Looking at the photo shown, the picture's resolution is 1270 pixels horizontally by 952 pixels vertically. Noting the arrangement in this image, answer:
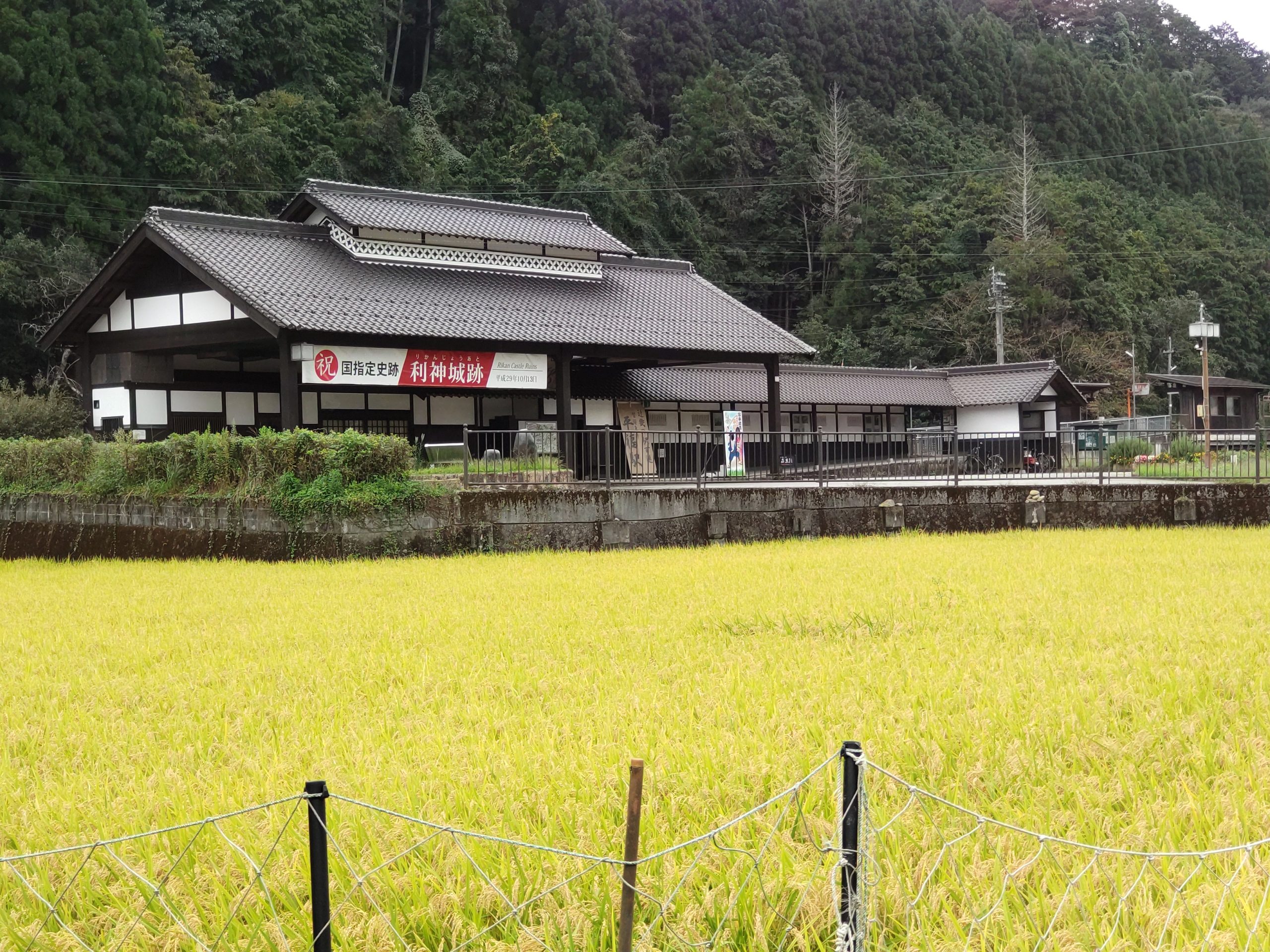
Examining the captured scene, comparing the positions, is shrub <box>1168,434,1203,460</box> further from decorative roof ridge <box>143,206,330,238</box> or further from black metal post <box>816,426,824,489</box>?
decorative roof ridge <box>143,206,330,238</box>

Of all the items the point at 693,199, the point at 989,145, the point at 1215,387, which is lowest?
the point at 1215,387

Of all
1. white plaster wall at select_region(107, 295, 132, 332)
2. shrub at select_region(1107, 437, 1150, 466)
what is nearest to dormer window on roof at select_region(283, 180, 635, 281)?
white plaster wall at select_region(107, 295, 132, 332)

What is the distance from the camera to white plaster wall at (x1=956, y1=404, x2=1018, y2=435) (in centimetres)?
3250

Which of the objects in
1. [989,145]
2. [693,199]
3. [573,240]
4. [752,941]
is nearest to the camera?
[752,941]

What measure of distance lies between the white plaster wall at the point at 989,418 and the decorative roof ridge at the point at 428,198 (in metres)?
14.1

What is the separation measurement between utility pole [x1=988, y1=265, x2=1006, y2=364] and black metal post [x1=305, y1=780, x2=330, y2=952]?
115 feet

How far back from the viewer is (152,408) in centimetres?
1858

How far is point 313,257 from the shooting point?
64.6 feet

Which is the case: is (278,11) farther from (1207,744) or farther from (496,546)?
(1207,744)

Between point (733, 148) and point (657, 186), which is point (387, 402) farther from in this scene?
point (733, 148)

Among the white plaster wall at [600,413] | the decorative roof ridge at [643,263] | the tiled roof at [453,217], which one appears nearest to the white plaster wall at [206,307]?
the tiled roof at [453,217]

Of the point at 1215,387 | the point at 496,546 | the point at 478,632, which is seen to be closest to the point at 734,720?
the point at 478,632

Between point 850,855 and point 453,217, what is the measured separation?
69.0ft

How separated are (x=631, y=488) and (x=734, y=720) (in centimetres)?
1055
